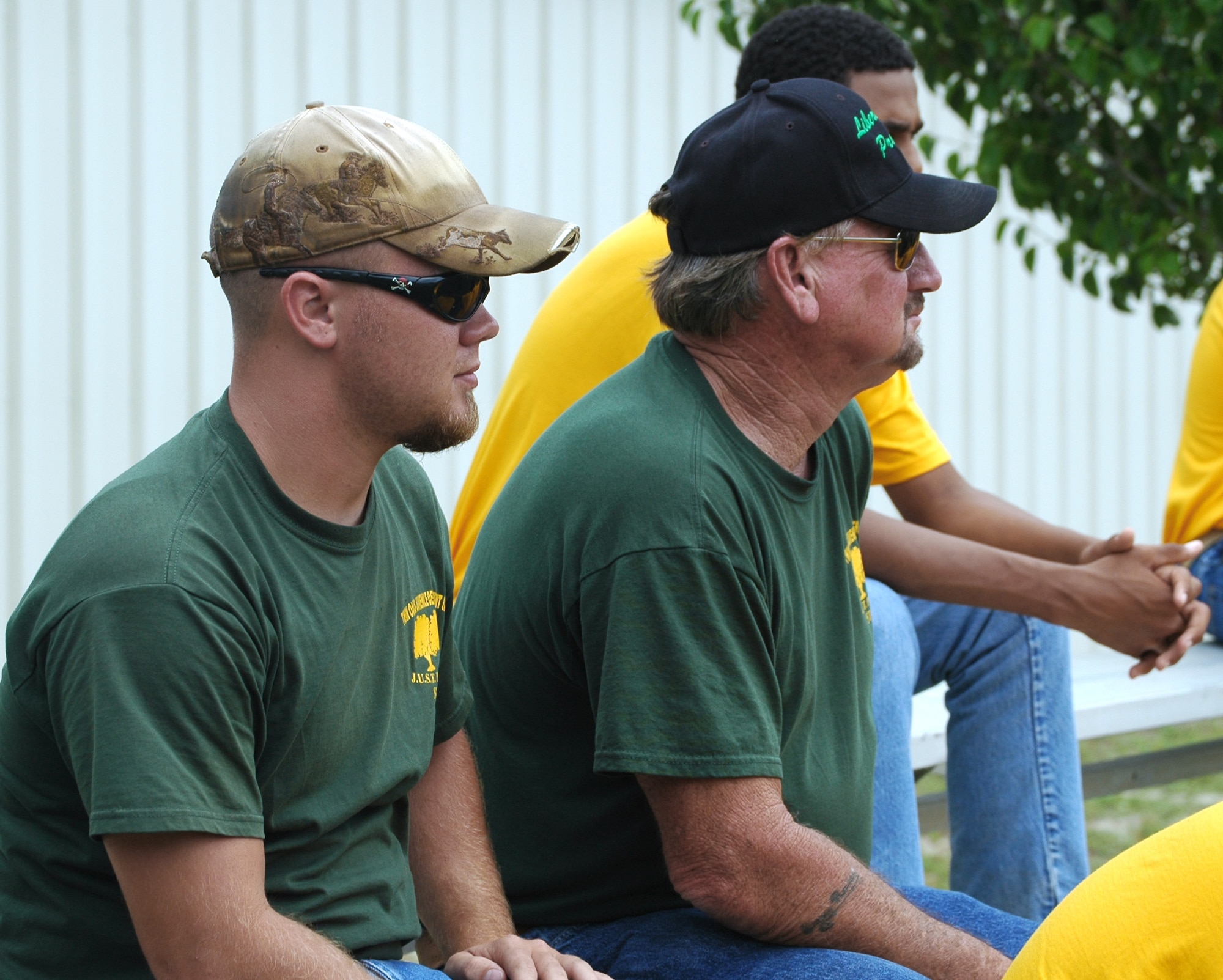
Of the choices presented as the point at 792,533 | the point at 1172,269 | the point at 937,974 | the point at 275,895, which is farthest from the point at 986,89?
the point at 275,895

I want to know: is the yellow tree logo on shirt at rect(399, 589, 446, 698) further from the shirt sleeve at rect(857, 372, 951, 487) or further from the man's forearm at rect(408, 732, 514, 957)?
the shirt sleeve at rect(857, 372, 951, 487)

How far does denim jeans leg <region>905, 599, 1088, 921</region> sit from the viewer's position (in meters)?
2.92

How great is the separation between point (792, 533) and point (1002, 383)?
4.82m

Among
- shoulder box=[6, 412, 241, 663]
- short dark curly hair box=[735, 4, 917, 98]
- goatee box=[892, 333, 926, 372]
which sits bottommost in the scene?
shoulder box=[6, 412, 241, 663]

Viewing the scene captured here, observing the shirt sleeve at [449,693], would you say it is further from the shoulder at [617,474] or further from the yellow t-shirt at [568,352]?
the yellow t-shirt at [568,352]

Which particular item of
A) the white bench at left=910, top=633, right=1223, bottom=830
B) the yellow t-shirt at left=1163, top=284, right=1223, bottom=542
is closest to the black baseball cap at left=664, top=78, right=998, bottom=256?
the white bench at left=910, top=633, right=1223, bottom=830

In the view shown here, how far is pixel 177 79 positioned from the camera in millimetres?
4645

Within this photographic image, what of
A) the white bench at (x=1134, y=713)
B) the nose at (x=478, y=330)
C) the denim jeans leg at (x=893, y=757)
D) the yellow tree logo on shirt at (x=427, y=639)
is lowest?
the white bench at (x=1134, y=713)

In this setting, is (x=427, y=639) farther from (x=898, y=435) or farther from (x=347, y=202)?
(x=898, y=435)

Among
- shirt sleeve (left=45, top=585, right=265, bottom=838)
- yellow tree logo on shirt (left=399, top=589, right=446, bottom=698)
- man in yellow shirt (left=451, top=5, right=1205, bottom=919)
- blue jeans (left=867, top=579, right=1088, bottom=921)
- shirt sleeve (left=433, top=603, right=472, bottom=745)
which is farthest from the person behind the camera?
blue jeans (left=867, top=579, right=1088, bottom=921)

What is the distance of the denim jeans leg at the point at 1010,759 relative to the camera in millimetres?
2920

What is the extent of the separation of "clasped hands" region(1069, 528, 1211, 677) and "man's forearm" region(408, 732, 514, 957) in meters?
1.35

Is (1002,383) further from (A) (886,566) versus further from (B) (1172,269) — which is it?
(A) (886,566)

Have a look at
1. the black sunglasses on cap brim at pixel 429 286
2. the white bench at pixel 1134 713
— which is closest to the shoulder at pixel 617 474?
the black sunglasses on cap brim at pixel 429 286
